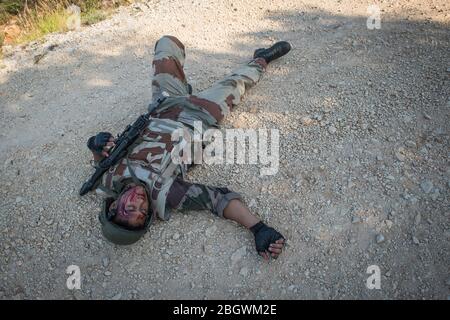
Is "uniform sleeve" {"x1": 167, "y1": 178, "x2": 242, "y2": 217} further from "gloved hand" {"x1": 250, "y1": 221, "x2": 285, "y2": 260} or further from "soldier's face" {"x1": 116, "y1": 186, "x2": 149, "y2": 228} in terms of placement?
"gloved hand" {"x1": 250, "y1": 221, "x2": 285, "y2": 260}

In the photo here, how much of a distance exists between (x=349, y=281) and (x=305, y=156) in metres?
1.29

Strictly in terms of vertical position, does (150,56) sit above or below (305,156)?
above

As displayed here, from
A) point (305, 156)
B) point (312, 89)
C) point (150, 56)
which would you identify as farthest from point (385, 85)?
point (150, 56)

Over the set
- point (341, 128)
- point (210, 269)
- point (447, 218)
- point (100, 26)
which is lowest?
point (210, 269)

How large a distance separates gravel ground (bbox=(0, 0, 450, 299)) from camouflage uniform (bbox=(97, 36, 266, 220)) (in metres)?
0.20

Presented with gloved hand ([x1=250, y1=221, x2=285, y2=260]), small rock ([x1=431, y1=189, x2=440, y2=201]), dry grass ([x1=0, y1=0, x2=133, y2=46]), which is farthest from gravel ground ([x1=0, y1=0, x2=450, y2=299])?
dry grass ([x1=0, y1=0, x2=133, y2=46])

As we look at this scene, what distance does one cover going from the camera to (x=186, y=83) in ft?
15.5

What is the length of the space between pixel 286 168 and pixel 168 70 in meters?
1.84

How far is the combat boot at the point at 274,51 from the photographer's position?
483cm

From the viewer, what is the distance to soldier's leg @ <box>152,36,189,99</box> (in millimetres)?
4465

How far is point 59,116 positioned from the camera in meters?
5.05

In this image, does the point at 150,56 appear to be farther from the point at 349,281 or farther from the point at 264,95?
the point at 349,281

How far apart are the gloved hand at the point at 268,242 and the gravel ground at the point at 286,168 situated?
0.11 m

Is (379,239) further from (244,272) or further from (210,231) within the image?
(210,231)
